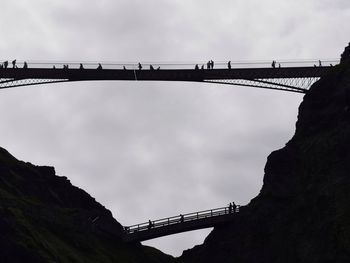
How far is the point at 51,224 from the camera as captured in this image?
285ft

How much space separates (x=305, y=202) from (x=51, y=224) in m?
A: 29.1

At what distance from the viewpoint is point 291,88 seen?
110250mm

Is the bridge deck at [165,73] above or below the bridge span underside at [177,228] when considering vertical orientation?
above

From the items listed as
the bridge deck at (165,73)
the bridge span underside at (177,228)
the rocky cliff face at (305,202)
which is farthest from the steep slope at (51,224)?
the bridge deck at (165,73)

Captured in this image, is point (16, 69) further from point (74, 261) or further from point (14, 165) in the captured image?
point (74, 261)

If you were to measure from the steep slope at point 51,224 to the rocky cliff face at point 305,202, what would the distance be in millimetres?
10420

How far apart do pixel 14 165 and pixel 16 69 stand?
46.7ft

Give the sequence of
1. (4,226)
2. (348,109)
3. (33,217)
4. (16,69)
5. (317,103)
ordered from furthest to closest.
Answer: (16,69) → (317,103) → (348,109) → (33,217) → (4,226)

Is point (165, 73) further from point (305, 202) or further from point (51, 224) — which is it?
point (51, 224)

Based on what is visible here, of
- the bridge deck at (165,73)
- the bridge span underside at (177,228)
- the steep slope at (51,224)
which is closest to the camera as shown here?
the steep slope at (51,224)

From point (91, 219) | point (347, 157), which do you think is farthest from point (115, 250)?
point (347, 157)

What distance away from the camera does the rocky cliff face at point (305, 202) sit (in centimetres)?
8244

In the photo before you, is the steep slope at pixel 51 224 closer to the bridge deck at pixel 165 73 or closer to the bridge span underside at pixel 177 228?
the bridge span underside at pixel 177 228

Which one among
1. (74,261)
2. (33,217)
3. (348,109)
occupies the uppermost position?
(348,109)
